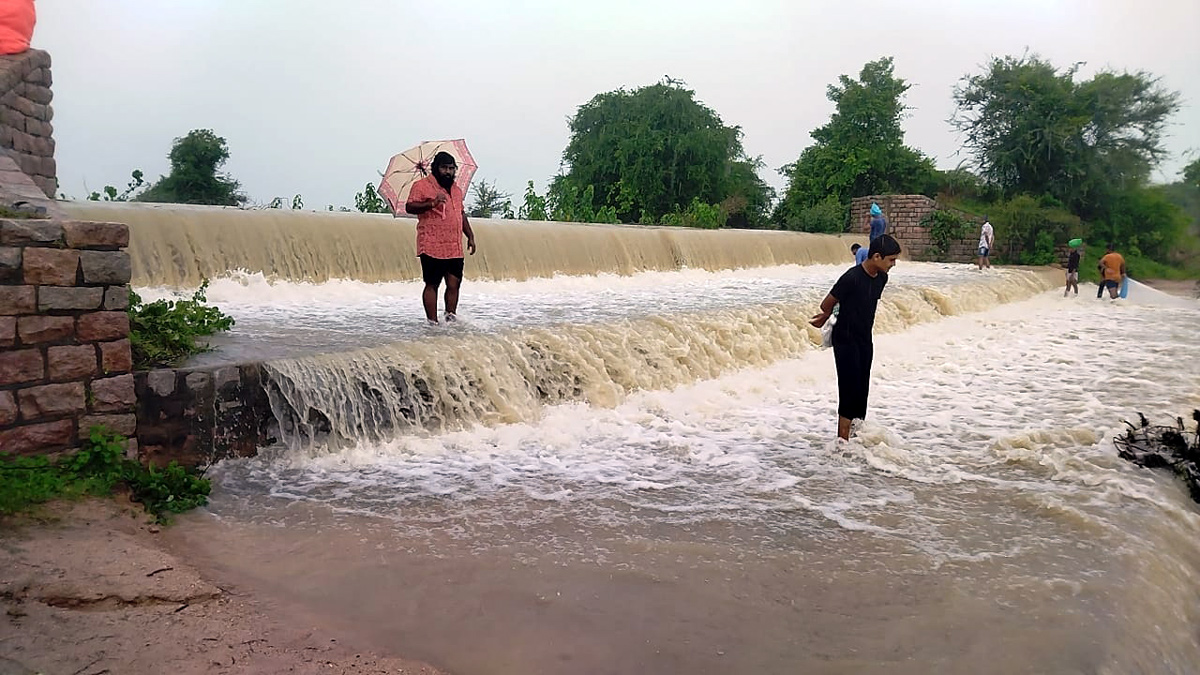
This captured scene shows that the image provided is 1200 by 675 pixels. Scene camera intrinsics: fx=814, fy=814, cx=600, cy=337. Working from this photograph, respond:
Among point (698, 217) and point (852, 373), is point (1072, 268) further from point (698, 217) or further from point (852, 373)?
point (852, 373)

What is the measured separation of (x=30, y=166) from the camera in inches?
369

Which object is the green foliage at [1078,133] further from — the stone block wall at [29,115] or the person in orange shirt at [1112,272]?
the stone block wall at [29,115]

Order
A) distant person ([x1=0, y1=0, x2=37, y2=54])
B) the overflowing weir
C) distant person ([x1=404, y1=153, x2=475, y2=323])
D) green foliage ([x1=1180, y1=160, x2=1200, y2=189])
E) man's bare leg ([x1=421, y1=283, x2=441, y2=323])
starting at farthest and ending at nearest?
green foliage ([x1=1180, y1=160, x2=1200, y2=189])
distant person ([x1=0, y1=0, x2=37, y2=54])
the overflowing weir
man's bare leg ([x1=421, y1=283, x2=441, y2=323])
distant person ([x1=404, y1=153, x2=475, y2=323])

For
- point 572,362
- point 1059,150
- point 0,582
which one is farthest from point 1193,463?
point 1059,150

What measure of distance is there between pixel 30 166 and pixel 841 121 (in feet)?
84.1

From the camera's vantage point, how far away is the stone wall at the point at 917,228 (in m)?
24.6

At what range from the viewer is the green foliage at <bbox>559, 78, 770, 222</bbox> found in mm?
28125

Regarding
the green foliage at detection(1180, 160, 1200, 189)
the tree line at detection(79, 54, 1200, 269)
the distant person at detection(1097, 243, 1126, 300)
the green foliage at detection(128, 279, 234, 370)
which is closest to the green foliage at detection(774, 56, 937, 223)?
the tree line at detection(79, 54, 1200, 269)

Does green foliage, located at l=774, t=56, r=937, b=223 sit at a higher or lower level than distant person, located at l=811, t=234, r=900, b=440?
higher

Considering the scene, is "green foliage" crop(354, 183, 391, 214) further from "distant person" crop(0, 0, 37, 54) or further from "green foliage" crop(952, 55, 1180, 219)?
"green foliage" crop(952, 55, 1180, 219)

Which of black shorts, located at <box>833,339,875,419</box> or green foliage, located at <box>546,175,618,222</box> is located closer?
black shorts, located at <box>833,339,875,419</box>

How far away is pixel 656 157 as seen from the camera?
92.8 feet

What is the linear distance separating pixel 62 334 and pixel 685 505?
9.82 ft

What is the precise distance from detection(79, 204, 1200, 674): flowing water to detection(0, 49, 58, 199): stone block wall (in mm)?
2601
